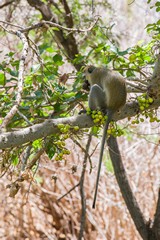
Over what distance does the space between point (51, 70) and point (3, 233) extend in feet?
10.2

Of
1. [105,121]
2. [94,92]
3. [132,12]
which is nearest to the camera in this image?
[105,121]

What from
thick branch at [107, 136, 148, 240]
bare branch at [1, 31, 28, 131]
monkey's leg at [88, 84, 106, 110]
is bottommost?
thick branch at [107, 136, 148, 240]

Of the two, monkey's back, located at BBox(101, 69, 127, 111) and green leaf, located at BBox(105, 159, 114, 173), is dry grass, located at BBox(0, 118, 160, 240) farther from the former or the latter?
monkey's back, located at BBox(101, 69, 127, 111)

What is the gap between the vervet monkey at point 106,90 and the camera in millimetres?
2273

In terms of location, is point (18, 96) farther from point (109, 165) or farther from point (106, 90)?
point (109, 165)

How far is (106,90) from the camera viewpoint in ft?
8.28

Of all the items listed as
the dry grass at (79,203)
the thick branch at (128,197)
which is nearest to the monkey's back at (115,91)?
the thick branch at (128,197)

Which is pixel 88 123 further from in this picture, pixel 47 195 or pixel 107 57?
pixel 47 195

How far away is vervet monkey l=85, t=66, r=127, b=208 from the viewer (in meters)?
2.27

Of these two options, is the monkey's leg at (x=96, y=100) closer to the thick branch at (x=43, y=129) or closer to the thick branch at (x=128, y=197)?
the thick branch at (x=43, y=129)

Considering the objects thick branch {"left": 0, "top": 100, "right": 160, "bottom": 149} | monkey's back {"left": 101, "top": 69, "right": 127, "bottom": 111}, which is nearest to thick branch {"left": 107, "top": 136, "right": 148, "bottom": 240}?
monkey's back {"left": 101, "top": 69, "right": 127, "bottom": 111}

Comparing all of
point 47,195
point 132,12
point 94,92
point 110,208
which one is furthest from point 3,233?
point 132,12

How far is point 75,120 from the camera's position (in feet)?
6.09

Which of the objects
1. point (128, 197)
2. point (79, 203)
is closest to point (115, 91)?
point (128, 197)
